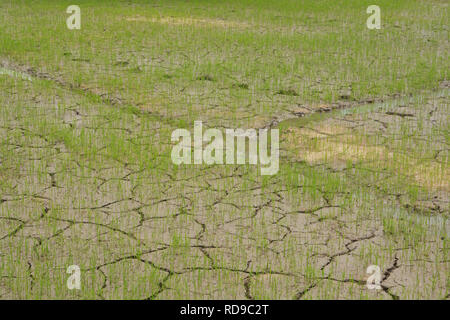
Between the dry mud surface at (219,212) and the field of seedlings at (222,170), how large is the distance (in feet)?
0.04

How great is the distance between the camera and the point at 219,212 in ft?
14.3

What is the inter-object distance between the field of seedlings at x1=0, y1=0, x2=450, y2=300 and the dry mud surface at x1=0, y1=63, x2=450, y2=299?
0.04ft

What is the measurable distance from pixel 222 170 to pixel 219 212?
2.47ft

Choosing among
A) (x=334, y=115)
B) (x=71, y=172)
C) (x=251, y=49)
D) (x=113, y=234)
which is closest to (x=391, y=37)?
(x=251, y=49)

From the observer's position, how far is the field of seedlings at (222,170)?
3.59 metres

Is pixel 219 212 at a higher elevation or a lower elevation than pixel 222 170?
lower

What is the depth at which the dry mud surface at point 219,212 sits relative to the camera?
3.51 metres

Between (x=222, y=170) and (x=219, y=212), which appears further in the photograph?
Result: (x=222, y=170)

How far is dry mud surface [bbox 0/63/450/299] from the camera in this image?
351cm

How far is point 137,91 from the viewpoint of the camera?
7.23m

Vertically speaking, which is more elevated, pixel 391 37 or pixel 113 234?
pixel 391 37

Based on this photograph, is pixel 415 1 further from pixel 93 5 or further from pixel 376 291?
pixel 376 291

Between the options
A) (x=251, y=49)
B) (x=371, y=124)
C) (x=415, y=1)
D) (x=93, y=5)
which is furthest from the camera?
(x=415, y=1)
